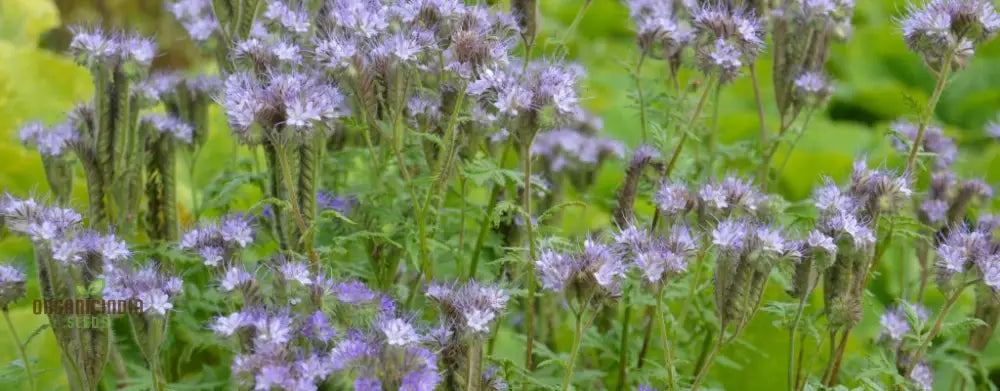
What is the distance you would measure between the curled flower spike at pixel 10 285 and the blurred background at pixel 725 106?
11cm

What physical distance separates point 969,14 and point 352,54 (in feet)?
2.90

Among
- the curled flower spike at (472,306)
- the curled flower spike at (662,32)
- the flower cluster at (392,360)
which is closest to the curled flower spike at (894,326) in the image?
the curled flower spike at (662,32)

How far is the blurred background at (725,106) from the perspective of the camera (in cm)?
213

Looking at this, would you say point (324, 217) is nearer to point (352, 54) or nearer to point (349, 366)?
point (352, 54)

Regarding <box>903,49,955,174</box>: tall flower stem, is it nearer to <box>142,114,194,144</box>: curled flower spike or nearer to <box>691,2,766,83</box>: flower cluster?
<box>691,2,766,83</box>: flower cluster

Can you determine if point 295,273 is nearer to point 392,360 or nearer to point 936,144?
point 392,360

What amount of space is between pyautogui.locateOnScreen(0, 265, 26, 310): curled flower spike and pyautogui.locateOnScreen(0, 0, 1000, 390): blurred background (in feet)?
0.37

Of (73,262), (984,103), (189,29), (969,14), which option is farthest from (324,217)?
(984,103)

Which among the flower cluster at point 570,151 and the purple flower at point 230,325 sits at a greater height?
the flower cluster at point 570,151

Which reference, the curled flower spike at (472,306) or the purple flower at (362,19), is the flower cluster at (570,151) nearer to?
the purple flower at (362,19)

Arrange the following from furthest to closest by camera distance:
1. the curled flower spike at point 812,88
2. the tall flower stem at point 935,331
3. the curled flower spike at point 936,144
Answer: the curled flower spike at point 936,144, the curled flower spike at point 812,88, the tall flower stem at point 935,331

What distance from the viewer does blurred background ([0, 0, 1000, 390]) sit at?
2.13 metres

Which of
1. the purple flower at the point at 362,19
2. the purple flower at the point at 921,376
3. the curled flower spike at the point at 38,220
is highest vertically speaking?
the purple flower at the point at 362,19

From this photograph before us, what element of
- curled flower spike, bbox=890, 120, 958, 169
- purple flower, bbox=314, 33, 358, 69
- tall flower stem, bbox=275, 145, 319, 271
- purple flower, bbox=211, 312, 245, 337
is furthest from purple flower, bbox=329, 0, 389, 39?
curled flower spike, bbox=890, 120, 958, 169
